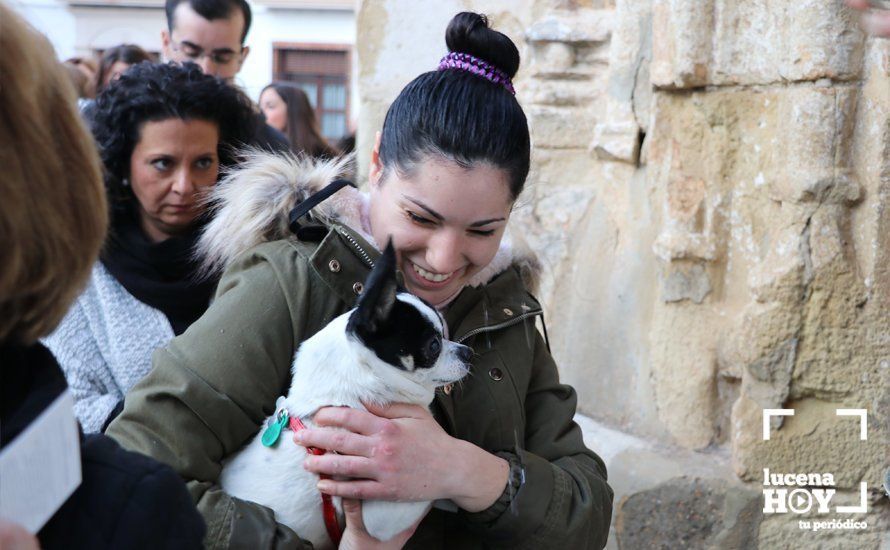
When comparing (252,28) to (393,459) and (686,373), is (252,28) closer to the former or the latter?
(686,373)

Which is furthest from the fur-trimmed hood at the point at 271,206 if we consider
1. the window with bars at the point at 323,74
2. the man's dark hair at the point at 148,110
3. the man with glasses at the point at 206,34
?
the window with bars at the point at 323,74

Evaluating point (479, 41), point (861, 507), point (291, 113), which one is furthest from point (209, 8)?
point (861, 507)

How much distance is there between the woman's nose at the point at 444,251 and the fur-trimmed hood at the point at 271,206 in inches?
5.3

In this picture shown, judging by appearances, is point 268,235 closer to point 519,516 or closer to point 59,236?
point 519,516

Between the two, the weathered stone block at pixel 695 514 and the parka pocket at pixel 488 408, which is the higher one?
the parka pocket at pixel 488 408

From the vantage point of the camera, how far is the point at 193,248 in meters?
2.53

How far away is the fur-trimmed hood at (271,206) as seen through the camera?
2.00 m

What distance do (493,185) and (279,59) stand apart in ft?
57.3

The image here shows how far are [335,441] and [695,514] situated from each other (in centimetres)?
175

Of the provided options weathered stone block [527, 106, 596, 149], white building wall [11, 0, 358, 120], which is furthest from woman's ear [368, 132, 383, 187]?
white building wall [11, 0, 358, 120]

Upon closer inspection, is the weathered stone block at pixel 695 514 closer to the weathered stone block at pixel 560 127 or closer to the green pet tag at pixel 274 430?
the weathered stone block at pixel 560 127

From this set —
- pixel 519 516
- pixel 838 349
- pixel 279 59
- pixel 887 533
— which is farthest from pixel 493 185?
pixel 279 59

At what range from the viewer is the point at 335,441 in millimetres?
1732

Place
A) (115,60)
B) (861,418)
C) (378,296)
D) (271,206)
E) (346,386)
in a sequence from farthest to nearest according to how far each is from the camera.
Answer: (115,60) < (861,418) < (271,206) < (346,386) < (378,296)
